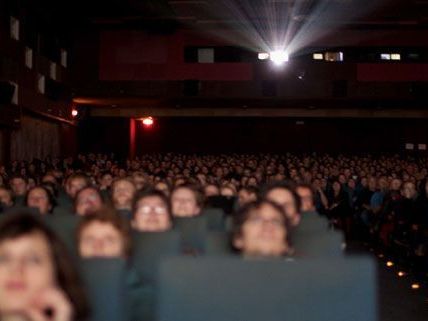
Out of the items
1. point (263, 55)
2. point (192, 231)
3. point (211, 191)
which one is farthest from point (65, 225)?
point (263, 55)

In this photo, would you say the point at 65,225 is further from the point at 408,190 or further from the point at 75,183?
the point at 408,190

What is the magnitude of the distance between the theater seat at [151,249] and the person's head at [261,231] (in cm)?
43

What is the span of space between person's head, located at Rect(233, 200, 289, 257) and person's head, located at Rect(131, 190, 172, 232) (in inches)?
42.2

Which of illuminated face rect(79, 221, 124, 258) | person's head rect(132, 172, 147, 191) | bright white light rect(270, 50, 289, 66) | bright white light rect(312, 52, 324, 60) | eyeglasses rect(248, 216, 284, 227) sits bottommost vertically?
illuminated face rect(79, 221, 124, 258)

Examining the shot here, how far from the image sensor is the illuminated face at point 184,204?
266 inches

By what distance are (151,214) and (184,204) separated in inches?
53.9

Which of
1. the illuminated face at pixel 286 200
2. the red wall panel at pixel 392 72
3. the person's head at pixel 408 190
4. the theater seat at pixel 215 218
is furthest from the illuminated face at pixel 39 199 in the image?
the red wall panel at pixel 392 72

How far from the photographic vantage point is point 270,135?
36281mm

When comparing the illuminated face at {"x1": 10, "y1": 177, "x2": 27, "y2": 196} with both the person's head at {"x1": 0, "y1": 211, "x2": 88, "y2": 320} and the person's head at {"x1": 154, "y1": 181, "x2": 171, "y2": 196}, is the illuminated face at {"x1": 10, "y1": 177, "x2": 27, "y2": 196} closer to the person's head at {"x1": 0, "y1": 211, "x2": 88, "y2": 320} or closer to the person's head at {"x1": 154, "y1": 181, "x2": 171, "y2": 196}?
the person's head at {"x1": 154, "y1": 181, "x2": 171, "y2": 196}

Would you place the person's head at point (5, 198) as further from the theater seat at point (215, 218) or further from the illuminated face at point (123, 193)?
the theater seat at point (215, 218)

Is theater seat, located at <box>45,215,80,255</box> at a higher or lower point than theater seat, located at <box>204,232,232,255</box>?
higher

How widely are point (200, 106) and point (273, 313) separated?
29.0 metres

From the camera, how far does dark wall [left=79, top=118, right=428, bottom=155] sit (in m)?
35.7

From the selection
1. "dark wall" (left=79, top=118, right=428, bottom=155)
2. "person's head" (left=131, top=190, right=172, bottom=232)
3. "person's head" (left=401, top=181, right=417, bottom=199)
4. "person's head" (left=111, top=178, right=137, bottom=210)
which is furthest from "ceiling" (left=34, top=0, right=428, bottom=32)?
"person's head" (left=131, top=190, right=172, bottom=232)
